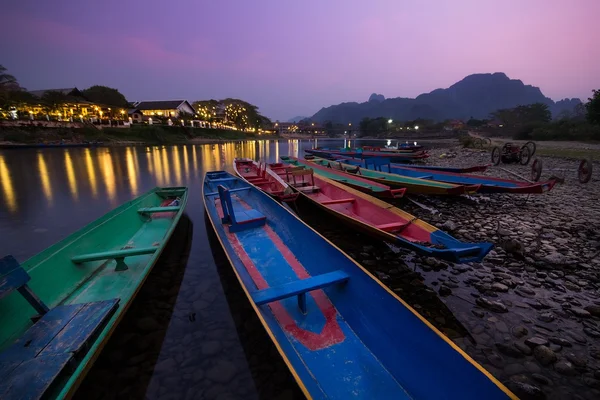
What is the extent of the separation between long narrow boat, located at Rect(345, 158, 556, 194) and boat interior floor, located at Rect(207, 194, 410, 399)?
810cm

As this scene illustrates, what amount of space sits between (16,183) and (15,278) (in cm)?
2049

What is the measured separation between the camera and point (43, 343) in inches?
116

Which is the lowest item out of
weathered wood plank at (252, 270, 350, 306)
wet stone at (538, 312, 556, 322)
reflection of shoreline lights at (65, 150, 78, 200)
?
wet stone at (538, 312, 556, 322)

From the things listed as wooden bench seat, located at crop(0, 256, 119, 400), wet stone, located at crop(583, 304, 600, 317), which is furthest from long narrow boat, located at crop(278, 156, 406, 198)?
wooden bench seat, located at crop(0, 256, 119, 400)

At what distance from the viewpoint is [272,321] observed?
363 centimetres

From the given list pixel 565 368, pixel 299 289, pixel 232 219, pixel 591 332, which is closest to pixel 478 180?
pixel 591 332

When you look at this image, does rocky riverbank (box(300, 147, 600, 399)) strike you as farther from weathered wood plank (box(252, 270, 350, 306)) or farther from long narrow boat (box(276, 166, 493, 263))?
weathered wood plank (box(252, 270, 350, 306))

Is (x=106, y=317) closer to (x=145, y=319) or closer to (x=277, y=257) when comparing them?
(x=145, y=319)

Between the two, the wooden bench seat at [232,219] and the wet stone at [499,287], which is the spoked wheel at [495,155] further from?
the wooden bench seat at [232,219]

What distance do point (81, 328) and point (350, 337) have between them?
3501mm

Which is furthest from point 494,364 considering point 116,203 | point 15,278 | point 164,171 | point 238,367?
point 164,171

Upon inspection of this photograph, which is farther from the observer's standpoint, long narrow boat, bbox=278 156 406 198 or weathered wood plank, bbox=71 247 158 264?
long narrow boat, bbox=278 156 406 198


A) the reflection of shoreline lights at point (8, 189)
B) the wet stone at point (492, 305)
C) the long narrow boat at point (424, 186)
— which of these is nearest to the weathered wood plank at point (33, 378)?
the wet stone at point (492, 305)

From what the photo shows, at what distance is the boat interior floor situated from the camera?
283cm
